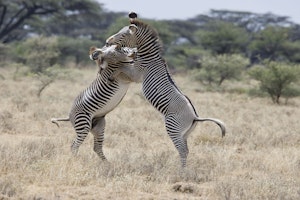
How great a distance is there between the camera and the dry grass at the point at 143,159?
5359mm

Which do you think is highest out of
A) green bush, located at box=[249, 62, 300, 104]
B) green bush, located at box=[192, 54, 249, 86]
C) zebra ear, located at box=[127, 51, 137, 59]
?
zebra ear, located at box=[127, 51, 137, 59]

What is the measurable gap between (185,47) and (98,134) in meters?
30.1

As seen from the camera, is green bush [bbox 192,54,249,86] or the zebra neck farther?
green bush [bbox 192,54,249,86]

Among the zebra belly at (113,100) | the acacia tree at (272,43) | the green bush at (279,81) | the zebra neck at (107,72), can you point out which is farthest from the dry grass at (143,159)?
the acacia tree at (272,43)

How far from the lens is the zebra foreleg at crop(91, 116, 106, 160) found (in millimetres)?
7094

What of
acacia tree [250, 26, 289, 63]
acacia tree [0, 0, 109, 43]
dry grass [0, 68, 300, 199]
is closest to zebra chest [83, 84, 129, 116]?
dry grass [0, 68, 300, 199]

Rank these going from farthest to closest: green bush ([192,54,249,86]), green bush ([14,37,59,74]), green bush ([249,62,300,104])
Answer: green bush ([192,54,249,86])
green bush ([14,37,59,74])
green bush ([249,62,300,104])

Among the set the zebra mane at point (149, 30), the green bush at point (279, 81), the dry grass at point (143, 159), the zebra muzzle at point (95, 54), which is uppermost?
the zebra mane at point (149, 30)

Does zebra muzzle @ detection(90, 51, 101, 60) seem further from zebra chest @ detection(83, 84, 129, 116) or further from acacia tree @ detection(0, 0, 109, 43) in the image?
acacia tree @ detection(0, 0, 109, 43)

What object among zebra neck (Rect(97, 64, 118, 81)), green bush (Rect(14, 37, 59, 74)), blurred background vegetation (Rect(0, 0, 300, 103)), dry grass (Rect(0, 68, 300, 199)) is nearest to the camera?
dry grass (Rect(0, 68, 300, 199))

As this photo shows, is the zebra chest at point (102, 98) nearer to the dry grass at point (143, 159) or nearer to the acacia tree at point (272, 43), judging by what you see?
the dry grass at point (143, 159)

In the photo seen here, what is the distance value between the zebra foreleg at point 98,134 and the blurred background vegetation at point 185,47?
8.50 meters

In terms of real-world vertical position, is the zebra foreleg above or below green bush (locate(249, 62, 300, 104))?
above

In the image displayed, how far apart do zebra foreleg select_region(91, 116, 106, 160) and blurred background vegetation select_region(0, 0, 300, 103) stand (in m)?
8.50
